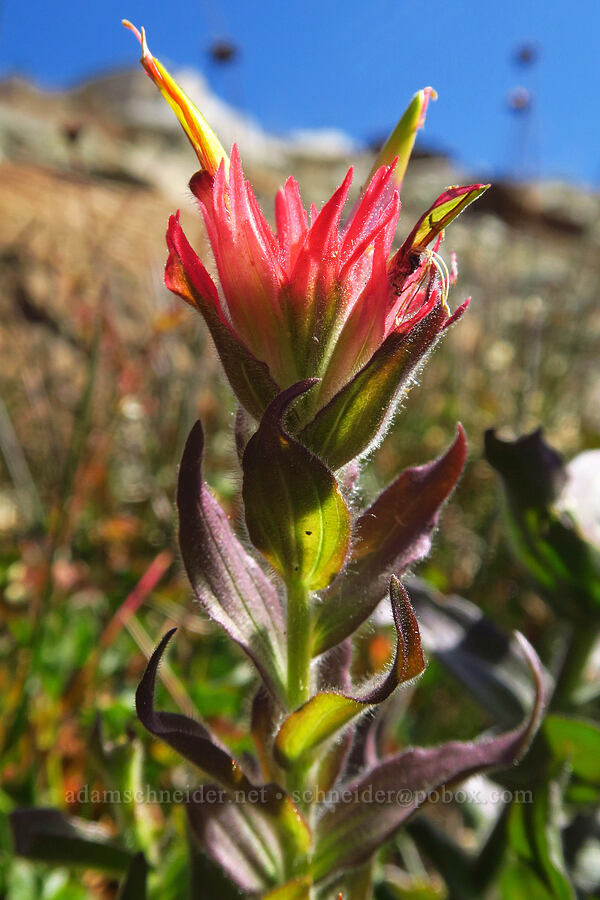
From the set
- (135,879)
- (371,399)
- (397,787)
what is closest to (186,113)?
(371,399)

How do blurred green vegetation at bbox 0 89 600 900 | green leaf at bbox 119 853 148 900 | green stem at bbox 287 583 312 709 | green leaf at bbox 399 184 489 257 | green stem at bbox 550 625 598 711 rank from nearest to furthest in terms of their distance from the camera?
green leaf at bbox 399 184 489 257 → green stem at bbox 287 583 312 709 → green leaf at bbox 119 853 148 900 → green stem at bbox 550 625 598 711 → blurred green vegetation at bbox 0 89 600 900

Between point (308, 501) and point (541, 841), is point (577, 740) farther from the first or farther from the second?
point (308, 501)

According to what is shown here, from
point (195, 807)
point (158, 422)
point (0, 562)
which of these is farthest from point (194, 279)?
point (0, 562)

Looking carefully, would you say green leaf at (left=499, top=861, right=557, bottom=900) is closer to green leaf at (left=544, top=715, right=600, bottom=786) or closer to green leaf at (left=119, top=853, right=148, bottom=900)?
green leaf at (left=544, top=715, right=600, bottom=786)

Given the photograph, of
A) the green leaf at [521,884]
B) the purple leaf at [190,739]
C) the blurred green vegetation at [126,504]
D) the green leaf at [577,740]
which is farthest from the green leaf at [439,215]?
the green leaf at [521,884]

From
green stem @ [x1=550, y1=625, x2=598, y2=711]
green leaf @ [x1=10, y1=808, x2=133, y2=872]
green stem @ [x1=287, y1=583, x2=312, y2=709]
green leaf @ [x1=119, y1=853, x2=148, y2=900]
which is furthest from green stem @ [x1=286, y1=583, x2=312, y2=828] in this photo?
green stem @ [x1=550, y1=625, x2=598, y2=711]

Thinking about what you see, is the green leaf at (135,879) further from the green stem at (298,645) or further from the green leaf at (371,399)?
the green leaf at (371,399)
